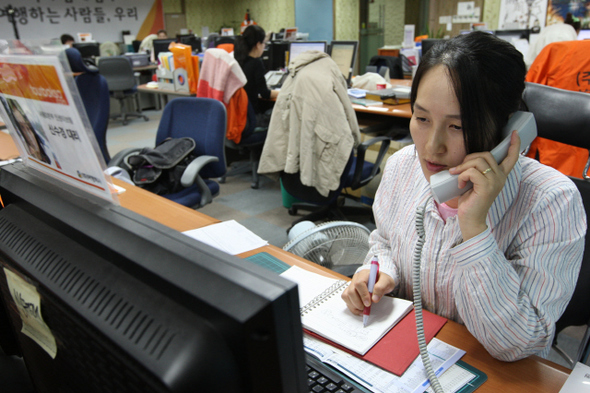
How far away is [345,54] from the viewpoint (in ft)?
13.6

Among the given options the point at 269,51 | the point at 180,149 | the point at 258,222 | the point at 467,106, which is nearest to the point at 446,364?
the point at 467,106

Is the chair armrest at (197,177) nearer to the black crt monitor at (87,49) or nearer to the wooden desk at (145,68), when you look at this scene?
the wooden desk at (145,68)

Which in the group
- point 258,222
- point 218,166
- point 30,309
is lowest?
point 258,222

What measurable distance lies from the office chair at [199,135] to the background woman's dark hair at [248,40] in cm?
153

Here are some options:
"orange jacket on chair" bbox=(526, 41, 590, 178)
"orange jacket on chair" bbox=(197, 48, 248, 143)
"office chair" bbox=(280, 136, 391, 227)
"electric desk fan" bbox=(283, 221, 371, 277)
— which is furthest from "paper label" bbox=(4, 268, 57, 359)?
"orange jacket on chair" bbox=(197, 48, 248, 143)

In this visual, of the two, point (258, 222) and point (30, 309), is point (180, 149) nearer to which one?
point (258, 222)

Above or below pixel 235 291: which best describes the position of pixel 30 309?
below

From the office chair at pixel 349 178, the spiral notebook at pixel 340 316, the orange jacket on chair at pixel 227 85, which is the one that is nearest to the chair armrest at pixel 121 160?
the office chair at pixel 349 178

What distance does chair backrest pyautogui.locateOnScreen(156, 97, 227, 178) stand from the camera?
2.59 metres

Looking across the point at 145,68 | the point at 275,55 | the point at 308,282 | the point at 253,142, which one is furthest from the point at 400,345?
the point at 145,68

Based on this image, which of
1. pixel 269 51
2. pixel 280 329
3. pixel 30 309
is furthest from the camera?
pixel 269 51

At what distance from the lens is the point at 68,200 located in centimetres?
54

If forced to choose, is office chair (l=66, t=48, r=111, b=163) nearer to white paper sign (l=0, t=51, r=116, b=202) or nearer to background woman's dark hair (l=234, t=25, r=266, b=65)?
background woman's dark hair (l=234, t=25, r=266, b=65)

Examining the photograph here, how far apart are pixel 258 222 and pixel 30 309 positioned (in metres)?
2.83
